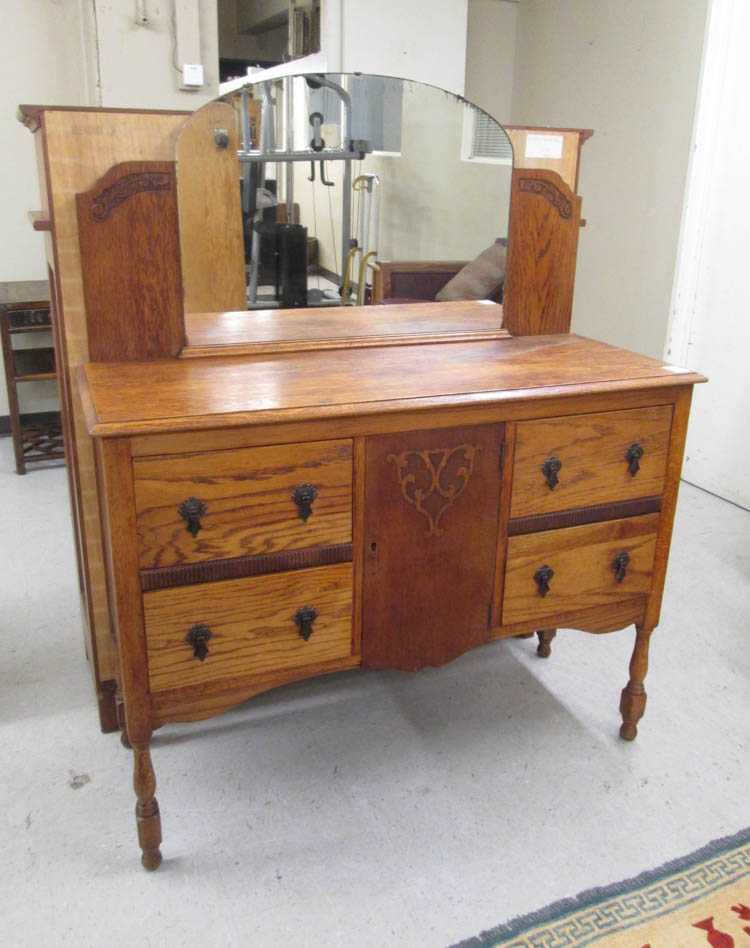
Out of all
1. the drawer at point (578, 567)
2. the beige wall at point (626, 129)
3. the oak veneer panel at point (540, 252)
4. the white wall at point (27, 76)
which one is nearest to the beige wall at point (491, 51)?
the beige wall at point (626, 129)

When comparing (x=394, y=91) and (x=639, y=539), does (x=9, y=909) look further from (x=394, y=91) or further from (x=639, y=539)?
(x=394, y=91)

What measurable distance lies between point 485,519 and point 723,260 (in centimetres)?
219

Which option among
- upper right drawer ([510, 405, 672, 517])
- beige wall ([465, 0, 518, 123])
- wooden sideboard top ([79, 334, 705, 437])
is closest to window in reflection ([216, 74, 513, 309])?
wooden sideboard top ([79, 334, 705, 437])

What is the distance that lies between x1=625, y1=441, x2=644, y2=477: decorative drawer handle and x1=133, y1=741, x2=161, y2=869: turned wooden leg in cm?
105

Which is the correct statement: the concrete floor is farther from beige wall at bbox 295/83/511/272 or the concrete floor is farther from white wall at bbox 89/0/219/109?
white wall at bbox 89/0/219/109

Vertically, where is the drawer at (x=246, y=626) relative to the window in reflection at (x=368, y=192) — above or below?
below

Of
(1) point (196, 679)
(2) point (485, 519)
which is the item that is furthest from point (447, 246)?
(1) point (196, 679)

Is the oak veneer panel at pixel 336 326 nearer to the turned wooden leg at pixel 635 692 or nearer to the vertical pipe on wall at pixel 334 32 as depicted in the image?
the turned wooden leg at pixel 635 692

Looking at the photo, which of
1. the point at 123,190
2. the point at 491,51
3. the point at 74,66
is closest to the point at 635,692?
the point at 123,190

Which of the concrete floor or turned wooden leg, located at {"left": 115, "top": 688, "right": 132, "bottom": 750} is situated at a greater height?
turned wooden leg, located at {"left": 115, "top": 688, "right": 132, "bottom": 750}

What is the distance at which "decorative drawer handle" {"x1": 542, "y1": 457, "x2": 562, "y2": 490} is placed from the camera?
1.64 meters

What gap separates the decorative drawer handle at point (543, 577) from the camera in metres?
1.72

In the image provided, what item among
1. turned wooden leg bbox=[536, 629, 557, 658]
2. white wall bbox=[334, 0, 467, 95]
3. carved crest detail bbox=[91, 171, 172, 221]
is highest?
white wall bbox=[334, 0, 467, 95]

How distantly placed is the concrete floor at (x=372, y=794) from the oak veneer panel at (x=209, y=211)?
98 centimetres
